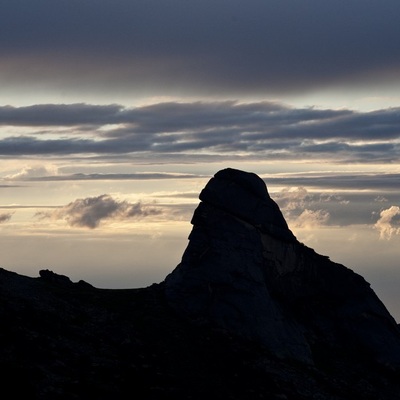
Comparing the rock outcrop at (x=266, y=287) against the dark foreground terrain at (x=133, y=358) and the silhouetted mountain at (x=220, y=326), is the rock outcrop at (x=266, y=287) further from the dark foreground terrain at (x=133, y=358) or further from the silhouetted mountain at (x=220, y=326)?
the dark foreground terrain at (x=133, y=358)

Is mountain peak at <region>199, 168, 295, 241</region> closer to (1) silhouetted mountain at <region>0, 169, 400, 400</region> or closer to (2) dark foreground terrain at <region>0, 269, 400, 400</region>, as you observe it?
(1) silhouetted mountain at <region>0, 169, 400, 400</region>

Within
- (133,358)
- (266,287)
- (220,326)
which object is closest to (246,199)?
(266,287)

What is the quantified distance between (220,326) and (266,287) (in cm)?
894

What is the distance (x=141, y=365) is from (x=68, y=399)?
9.98m

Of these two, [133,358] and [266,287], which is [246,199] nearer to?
[266,287]

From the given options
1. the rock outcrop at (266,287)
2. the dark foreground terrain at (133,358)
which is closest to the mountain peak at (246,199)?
the rock outcrop at (266,287)

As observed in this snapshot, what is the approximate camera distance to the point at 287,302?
8531 centimetres

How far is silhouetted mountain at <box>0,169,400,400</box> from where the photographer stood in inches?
2292

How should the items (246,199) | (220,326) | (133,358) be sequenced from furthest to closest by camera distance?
(246,199) → (220,326) → (133,358)

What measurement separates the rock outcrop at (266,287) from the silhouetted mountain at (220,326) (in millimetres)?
121

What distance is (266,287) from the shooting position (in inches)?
3182

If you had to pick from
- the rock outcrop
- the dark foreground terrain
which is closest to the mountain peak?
the rock outcrop

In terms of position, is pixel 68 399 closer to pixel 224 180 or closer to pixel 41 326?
pixel 41 326

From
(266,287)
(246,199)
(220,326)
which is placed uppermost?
(246,199)
